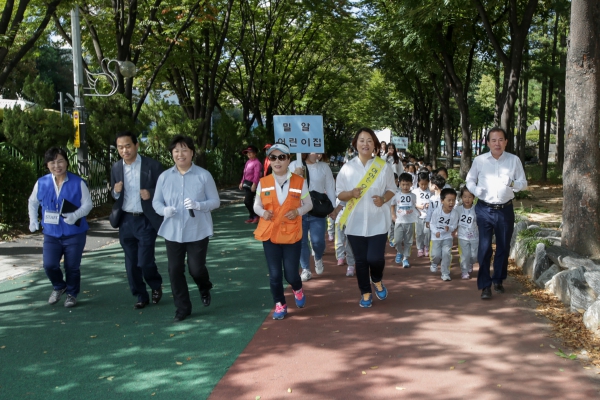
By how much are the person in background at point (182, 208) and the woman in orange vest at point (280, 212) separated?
1.60 ft

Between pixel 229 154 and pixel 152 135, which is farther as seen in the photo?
pixel 229 154

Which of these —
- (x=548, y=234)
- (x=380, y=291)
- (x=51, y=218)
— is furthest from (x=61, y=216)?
(x=548, y=234)

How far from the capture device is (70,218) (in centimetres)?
615

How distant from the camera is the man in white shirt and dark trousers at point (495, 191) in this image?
618 centimetres

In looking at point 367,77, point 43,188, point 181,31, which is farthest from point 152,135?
point 367,77

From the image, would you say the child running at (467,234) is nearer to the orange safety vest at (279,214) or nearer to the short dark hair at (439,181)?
the short dark hair at (439,181)

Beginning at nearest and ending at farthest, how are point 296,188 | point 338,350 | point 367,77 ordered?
point 338,350 < point 296,188 < point 367,77

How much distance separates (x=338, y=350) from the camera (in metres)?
4.93

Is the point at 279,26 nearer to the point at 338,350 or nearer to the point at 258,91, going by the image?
the point at 258,91

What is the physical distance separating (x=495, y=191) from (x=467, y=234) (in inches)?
55.5

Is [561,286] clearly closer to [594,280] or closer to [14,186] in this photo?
[594,280]

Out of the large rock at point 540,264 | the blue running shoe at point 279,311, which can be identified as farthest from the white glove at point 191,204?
the large rock at point 540,264

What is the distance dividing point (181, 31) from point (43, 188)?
1129 centimetres

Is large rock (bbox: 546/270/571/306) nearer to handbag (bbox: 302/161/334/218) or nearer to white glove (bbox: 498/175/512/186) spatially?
white glove (bbox: 498/175/512/186)
